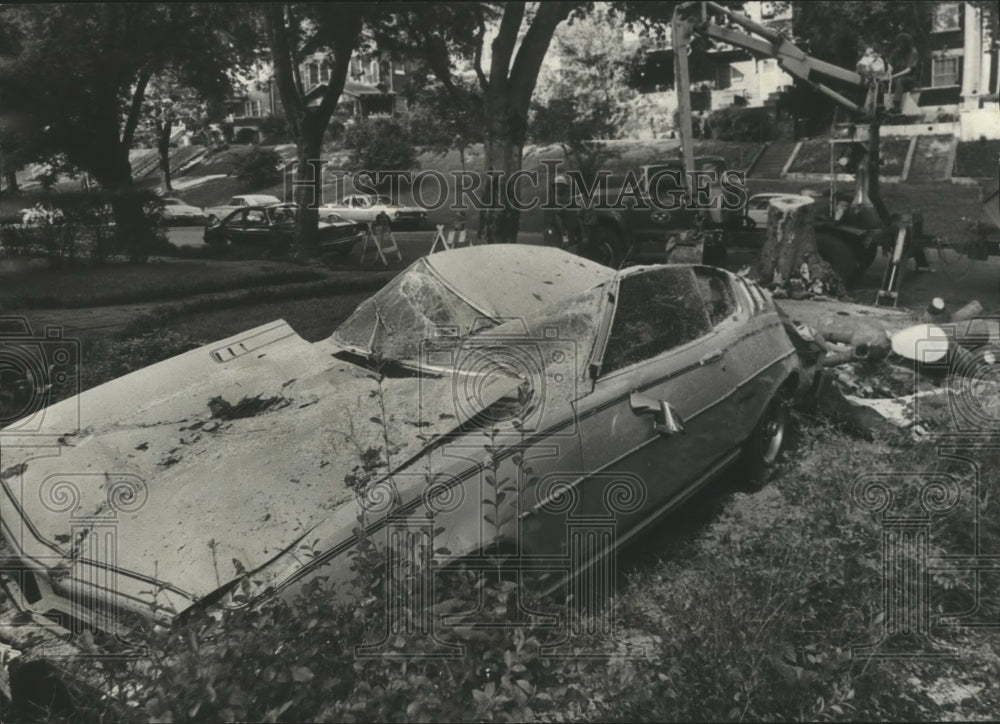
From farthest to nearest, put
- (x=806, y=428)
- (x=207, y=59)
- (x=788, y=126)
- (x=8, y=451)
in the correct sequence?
1. (x=788, y=126)
2. (x=207, y=59)
3. (x=806, y=428)
4. (x=8, y=451)

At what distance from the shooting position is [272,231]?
471 inches

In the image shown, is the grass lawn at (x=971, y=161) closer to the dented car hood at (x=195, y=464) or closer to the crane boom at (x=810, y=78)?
the crane boom at (x=810, y=78)

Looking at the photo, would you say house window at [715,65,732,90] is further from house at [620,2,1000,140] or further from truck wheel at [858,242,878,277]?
truck wheel at [858,242,878,277]

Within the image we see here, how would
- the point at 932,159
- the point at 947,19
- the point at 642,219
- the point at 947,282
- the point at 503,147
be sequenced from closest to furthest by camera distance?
the point at 947,282 < the point at 503,147 < the point at 642,219 < the point at 932,159 < the point at 947,19

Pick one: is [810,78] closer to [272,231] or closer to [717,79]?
[272,231]

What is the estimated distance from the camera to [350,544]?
121 inches

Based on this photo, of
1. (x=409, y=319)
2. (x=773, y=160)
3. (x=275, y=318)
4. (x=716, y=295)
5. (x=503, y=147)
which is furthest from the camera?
(x=773, y=160)

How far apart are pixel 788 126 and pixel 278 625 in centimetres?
3208

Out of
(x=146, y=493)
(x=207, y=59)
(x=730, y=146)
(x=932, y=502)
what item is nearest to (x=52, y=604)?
(x=146, y=493)

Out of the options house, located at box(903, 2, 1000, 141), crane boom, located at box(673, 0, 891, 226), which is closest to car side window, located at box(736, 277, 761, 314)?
crane boom, located at box(673, 0, 891, 226)

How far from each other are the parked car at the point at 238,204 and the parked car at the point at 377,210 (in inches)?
173

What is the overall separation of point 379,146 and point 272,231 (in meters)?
8.01

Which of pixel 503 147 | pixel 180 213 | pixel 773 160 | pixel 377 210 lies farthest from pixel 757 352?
pixel 773 160

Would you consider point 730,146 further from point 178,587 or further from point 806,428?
point 178,587
